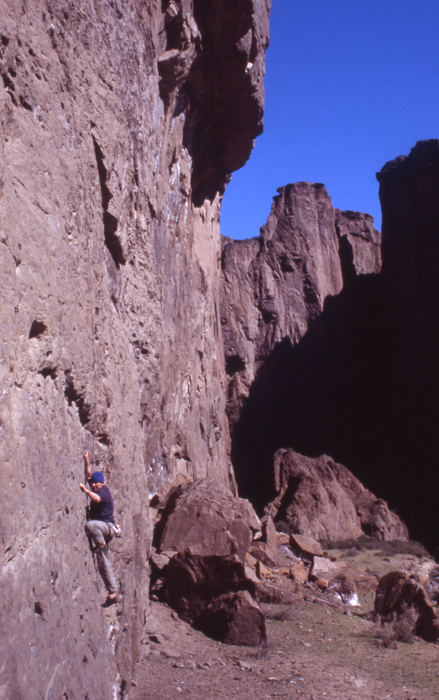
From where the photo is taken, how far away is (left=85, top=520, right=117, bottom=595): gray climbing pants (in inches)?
213

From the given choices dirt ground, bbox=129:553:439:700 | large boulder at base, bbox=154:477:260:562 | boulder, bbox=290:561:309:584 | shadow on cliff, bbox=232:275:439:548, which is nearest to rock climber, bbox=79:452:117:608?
dirt ground, bbox=129:553:439:700

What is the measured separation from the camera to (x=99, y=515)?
18.3 ft

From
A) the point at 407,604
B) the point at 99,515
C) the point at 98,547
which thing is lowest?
the point at 407,604

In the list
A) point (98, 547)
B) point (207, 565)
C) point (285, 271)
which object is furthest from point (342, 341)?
A: point (98, 547)

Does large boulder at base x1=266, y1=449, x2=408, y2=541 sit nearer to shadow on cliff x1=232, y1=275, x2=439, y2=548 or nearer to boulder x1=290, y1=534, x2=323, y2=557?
boulder x1=290, y1=534, x2=323, y2=557

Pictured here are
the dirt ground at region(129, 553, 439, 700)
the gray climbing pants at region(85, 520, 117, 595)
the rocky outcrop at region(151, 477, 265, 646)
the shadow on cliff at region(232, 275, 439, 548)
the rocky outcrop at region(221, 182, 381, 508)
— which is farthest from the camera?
the rocky outcrop at region(221, 182, 381, 508)

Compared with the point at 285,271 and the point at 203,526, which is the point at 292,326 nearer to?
the point at 285,271

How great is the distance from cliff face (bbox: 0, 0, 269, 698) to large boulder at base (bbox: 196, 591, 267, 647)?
1315mm

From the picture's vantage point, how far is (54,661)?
4.13 metres

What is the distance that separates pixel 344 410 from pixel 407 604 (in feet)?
80.6

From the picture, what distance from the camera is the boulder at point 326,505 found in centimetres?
1920

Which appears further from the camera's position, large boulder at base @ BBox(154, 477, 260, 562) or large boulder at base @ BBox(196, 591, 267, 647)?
large boulder at base @ BBox(154, 477, 260, 562)

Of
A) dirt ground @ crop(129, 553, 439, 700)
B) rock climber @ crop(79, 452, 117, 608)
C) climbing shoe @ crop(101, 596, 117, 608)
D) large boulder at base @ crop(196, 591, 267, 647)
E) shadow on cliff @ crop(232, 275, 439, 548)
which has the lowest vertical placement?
dirt ground @ crop(129, 553, 439, 700)

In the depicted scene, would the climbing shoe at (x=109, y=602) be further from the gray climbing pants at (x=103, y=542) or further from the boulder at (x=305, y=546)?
the boulder at (x=305, y=546)
